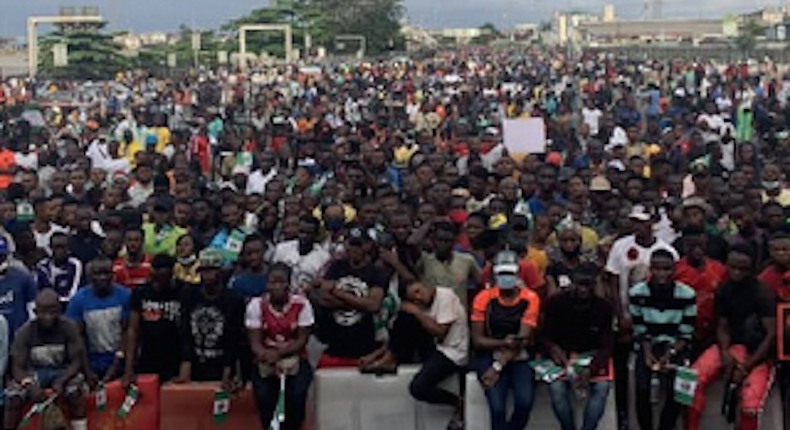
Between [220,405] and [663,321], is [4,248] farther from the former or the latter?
[663,321]

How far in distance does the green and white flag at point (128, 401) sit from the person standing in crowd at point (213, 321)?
17.8 inches

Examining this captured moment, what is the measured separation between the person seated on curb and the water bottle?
13.0ft

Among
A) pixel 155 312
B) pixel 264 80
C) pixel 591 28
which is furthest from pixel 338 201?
pixel 591 28

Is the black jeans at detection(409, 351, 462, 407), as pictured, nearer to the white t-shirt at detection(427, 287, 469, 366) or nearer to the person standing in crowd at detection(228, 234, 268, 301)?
the white t-shirt at detection(427, 287, 469, 366)

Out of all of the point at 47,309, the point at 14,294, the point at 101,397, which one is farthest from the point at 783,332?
the point at 14,294

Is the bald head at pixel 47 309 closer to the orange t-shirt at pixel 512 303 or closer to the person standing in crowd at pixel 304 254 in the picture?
the person standing in crowd at pixel 304 254

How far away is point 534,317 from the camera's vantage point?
26.3 feet

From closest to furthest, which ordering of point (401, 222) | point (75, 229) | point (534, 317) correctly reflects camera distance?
1. point (534, 317)
2. point (401, 222)
3. point (75, 229)

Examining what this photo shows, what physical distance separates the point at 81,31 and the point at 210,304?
55.9 m

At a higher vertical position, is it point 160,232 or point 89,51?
point 89,51

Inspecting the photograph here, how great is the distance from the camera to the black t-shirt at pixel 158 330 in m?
8.48

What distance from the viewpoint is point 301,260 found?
32.2ft

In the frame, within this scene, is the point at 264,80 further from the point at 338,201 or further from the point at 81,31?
the point at 338,201

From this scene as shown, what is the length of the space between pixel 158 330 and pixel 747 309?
4.15 m
